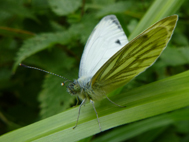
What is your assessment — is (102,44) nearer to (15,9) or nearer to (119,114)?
(119,114)

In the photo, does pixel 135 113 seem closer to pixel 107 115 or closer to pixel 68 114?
pixel 107 115

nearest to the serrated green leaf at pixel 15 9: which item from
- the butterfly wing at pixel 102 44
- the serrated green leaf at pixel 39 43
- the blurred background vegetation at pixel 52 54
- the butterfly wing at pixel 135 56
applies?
the blurred background vegetation at pixel 52 54

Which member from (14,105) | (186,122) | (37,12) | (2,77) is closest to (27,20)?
(37,12)

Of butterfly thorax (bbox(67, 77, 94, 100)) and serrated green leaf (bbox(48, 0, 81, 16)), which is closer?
butterfly thorax (bbox(67, 77, 94, 100))

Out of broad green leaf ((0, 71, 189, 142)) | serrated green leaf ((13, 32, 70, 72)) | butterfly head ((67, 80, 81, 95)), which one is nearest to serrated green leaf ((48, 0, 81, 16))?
serrated green leaf ((13, 32, 70, 72))

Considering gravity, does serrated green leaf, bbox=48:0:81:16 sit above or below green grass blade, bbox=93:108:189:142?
above

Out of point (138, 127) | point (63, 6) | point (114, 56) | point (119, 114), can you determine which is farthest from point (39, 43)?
point (138, 127)

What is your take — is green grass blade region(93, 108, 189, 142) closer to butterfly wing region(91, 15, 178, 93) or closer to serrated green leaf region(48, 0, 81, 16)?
butterfly wing region(91, 15, 178, 93)
